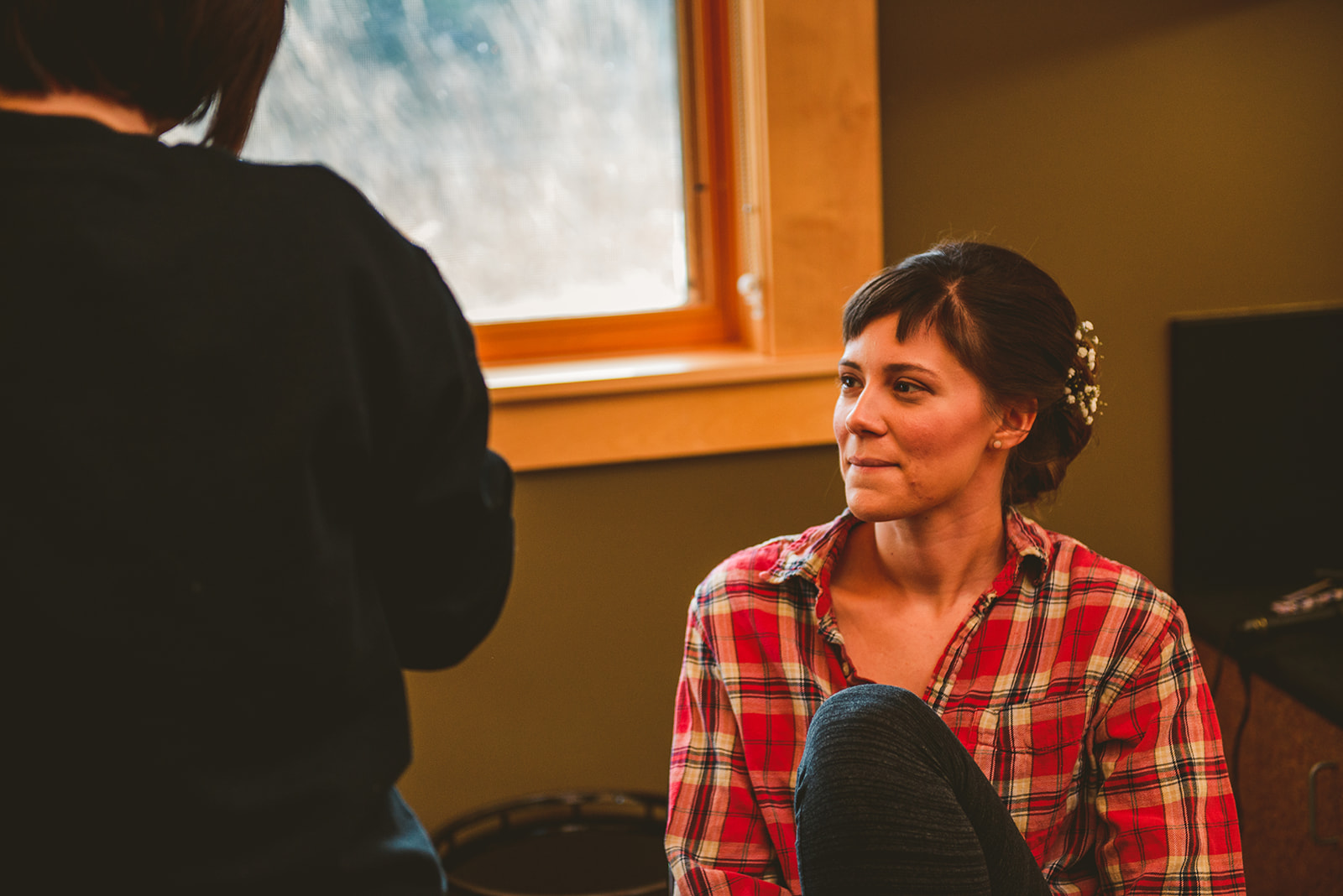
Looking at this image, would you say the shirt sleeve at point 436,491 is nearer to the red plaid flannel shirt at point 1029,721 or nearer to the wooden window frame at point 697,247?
the red plaid flannel shirt at point 1029,721

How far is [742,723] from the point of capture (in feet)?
3.94

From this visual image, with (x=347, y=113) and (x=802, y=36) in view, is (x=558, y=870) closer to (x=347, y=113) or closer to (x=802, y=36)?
(x=347, y=113)

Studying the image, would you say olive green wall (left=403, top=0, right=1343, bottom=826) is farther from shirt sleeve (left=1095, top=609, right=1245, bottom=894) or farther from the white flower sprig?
shirt sleeve (left=1095, top=609, right=1245, bottom=894)

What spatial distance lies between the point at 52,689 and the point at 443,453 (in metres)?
0.25

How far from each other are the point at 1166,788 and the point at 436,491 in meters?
0.83

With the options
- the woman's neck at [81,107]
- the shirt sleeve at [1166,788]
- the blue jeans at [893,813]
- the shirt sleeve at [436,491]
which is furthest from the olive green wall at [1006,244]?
the woman's neck at [81,107]

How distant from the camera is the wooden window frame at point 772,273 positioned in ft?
6.05

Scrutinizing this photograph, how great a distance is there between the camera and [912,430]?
1.18 meters

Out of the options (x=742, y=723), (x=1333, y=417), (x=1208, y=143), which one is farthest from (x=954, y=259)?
(x=1333, y=417)

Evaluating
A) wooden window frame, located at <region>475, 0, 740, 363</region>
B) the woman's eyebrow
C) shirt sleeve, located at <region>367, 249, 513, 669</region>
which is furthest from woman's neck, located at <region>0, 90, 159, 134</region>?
wooden window frame, located at <region>475, 0, 740, 363</region>

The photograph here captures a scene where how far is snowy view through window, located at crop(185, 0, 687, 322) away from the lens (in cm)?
190

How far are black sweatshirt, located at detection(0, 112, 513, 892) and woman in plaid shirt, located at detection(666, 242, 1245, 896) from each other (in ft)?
1.91

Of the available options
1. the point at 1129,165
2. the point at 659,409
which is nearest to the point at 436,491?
the point at 659,409

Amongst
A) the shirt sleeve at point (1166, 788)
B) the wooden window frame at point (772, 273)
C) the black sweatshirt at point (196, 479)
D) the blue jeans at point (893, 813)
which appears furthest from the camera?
the wooden window frame at point (772, 273)
